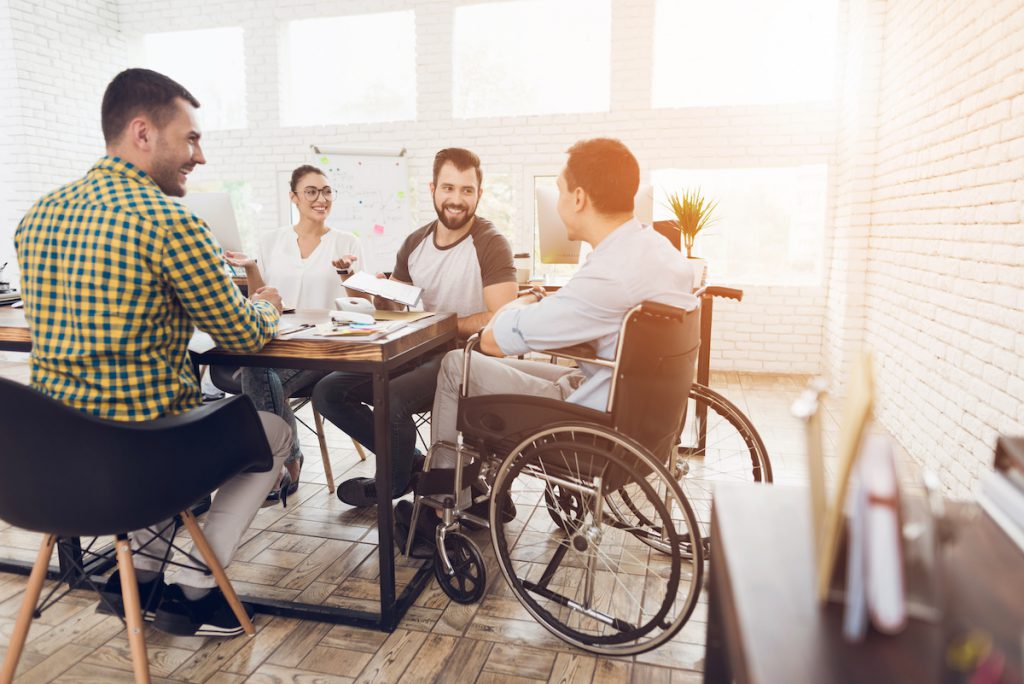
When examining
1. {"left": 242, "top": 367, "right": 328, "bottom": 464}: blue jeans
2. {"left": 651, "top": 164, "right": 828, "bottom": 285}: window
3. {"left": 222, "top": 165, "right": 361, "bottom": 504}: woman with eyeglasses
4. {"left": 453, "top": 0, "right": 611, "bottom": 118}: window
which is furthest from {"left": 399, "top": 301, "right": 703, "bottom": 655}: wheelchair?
{"left": 453, "top": 0, "right": 611, "bottom": 118}: window

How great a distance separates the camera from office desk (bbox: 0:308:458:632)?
62.1 inches

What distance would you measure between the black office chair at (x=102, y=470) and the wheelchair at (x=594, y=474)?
23.8 inches

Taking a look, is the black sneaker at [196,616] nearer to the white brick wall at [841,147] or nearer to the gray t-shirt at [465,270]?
the gray t-shirt at [465,270]

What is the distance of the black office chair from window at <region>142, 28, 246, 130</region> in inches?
190

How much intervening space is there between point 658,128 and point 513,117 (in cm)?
106

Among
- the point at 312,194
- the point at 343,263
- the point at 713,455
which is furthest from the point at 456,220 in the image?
the point at 713,455

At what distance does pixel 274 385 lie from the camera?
2.35m

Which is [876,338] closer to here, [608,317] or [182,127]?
[608,317]

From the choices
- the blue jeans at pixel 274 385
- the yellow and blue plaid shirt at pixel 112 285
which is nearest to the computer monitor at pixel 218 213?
the blue jeans at pixel 274 385

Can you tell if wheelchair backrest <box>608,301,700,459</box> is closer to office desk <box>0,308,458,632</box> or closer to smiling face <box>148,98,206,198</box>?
office desk <box>0,308,458,632</box>

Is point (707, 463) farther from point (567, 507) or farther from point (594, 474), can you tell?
point (594, 474)

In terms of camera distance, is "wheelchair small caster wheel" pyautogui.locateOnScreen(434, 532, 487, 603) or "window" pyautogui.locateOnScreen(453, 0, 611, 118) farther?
"window" pyautogui.locateOnScreen(453, 0, 611, 118)

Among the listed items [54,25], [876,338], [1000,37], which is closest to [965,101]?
[1000,37]

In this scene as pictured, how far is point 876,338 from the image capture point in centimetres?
373
